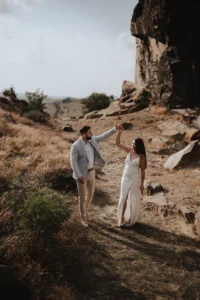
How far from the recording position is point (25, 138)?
1393 centimetres

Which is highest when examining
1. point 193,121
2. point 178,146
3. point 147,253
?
point 193,121

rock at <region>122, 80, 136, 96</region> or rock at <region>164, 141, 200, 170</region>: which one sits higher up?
rock at <region>122, 80, 136, 96</region>

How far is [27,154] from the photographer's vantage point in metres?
12.0

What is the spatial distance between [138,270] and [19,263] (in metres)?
2.08

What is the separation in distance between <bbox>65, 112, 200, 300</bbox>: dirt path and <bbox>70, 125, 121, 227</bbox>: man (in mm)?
781

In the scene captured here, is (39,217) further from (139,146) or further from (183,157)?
(183,157)

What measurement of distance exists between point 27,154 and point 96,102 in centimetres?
Result: 3010

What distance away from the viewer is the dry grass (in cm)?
960

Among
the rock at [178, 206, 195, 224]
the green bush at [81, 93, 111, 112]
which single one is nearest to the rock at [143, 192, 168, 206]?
the rock at [178, 206, 195, 224]

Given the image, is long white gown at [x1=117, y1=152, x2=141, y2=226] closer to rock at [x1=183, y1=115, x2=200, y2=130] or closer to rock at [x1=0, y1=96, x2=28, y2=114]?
rock at [x1=183, y1=115, x2=200, y2=130]

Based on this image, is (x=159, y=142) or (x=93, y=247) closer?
(x=93, y=247)

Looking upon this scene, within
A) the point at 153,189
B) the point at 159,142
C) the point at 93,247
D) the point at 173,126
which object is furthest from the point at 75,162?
the point at 173,126

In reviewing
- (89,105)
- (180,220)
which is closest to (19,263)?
(180,220)

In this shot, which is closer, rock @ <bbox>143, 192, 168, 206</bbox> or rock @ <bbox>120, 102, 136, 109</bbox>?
rock @ <bbox>143, 192, 168, 206</bbox>
